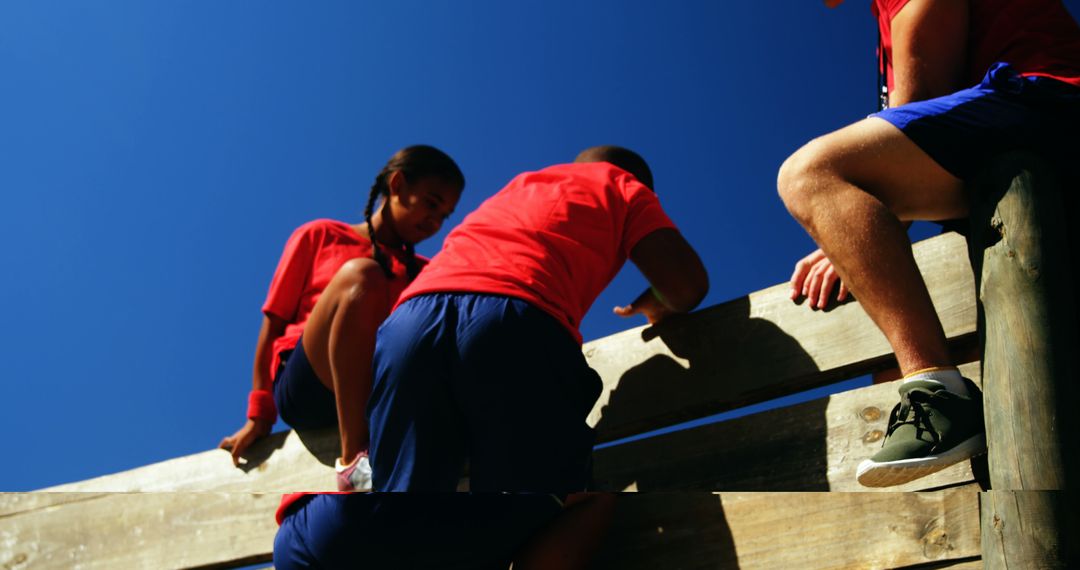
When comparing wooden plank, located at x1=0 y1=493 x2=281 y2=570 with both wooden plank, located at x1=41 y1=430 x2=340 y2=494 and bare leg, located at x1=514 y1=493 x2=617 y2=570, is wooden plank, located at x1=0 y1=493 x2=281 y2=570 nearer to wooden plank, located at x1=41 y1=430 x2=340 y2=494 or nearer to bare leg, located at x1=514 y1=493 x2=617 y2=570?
wooden plank, located at x1=41 y1=430 x2=340 y2=494

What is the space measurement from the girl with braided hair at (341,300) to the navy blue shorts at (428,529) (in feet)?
2.43

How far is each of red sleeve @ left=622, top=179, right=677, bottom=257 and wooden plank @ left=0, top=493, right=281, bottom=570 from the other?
3.70 ft

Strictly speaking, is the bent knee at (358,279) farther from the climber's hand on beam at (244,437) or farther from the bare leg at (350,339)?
the climber's hand on beam at (244,437)

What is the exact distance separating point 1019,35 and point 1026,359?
73 cm

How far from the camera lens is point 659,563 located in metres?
1.84

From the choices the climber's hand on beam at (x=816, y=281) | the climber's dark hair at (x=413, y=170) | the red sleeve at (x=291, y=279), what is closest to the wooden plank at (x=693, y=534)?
the climber's hand on beam at (x=816, y=281)

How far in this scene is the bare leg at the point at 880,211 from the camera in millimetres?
1729

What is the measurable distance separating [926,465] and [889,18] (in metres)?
0.97

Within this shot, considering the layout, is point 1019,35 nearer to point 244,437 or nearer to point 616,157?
point 616,157

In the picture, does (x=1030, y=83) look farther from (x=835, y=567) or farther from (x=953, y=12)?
(x=835, y=567)

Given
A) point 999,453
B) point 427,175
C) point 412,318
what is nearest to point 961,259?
point 999,453

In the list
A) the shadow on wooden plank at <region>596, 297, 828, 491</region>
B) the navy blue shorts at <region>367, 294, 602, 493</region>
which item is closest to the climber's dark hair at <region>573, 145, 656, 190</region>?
the shadow on wooden plank at <region>596, 297, 828, 491</region>

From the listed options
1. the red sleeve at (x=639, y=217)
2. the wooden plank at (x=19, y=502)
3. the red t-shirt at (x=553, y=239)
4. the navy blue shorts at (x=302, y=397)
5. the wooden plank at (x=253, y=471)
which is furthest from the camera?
the wooden plank at (x=253, y=471)

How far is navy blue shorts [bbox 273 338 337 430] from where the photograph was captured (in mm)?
2848
